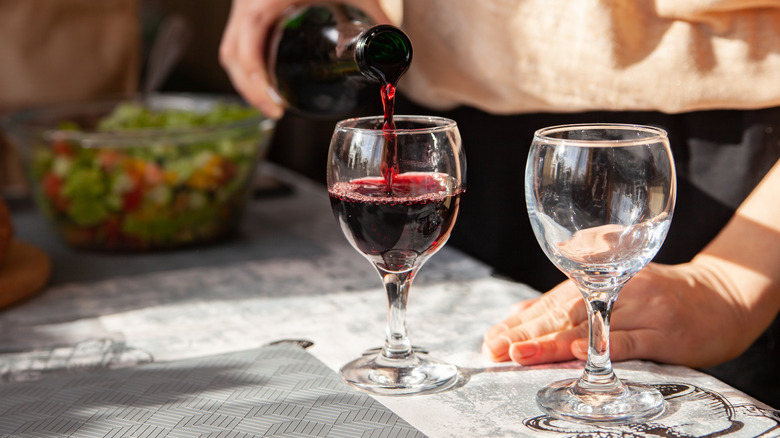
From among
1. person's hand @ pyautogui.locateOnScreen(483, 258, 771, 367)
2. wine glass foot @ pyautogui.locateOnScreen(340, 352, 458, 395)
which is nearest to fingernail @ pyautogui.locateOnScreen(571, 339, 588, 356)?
person's hand @ pyautogui.locateOnScreen(483, 258, 771, 367)

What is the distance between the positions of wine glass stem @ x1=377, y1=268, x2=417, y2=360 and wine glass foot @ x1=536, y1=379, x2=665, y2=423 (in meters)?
0.15

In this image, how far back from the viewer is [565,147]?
65 centimetres

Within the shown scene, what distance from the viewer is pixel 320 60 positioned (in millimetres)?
1062

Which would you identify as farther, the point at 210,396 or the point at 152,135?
the point at 152,135

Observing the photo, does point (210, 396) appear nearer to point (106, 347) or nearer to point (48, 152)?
point (106, 347)

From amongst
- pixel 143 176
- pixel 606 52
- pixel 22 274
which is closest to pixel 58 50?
pixel 143 176

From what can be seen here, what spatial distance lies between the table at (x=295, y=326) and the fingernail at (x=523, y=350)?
16 millimetres

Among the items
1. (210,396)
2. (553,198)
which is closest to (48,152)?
(210,396)

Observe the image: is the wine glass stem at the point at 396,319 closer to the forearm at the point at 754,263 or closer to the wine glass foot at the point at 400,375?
the wine glass foot at the point at 400,375

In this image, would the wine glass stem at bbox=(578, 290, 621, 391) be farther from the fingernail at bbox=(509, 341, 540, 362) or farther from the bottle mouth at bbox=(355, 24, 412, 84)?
the bottle mouth at bbox=(355, 24, 412, 84)

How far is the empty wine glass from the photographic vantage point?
64 centimetres

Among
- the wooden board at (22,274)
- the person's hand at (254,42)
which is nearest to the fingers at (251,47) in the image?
the person's hand at (254,42)

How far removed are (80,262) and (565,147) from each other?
0.94 meters

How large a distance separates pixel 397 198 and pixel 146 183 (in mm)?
682
